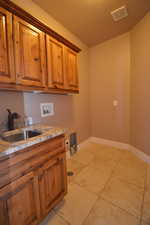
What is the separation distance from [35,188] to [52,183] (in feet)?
0.69

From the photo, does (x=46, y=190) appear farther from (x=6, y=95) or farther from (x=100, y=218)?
(x=6, y=95)

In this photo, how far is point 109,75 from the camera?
276cm

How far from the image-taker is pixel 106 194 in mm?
1385

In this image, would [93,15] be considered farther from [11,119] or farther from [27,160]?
[27,160]

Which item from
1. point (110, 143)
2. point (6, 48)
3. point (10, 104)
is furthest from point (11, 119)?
point (110, 143)

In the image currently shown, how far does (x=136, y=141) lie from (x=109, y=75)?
5.72ft

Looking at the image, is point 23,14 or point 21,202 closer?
point 21,202

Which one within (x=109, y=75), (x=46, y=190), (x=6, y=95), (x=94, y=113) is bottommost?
(x=46, y=190)

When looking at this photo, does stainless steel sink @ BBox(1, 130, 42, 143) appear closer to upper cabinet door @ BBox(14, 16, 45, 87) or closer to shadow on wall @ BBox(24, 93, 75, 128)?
shadow on wall @ BBox(24, 93, 75, 128)

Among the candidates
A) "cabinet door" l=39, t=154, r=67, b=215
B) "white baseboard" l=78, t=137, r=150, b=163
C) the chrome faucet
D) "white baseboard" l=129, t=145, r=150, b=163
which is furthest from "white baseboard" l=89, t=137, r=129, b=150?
the chrome faucet

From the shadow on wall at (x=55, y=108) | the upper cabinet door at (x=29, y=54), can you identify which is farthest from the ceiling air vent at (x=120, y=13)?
the shadow on wall at (x=55, y=108)

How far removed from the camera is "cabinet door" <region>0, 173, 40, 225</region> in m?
0.74

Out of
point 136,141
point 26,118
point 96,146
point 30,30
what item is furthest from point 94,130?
point 30,30

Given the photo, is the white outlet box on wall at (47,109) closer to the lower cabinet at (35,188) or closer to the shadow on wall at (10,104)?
the shadow on wall at (10,104)
